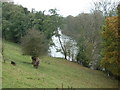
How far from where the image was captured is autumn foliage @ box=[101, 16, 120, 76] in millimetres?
28675

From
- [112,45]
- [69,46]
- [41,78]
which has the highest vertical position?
[112,45]

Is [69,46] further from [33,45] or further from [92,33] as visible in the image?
[33,45]

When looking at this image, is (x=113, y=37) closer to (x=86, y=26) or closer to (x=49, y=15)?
(x=86, y=26)

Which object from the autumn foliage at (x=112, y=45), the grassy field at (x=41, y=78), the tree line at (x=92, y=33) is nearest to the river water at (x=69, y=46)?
the tree line at (x=92, y=33)

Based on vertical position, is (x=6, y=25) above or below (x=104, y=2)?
below

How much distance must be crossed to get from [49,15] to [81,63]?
13.3 meters

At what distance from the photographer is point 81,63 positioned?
50500 mm

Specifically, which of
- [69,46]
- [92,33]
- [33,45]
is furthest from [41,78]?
[69,46]

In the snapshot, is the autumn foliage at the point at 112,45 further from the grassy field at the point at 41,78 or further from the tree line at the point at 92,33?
the tree line at the point at 92,33

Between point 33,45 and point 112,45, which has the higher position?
point 112,45

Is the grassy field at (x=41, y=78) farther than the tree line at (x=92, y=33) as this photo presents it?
No

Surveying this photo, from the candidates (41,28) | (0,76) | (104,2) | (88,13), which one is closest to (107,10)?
(104,2)

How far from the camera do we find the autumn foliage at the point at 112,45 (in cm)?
2867

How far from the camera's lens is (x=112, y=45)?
2977 centimetres
